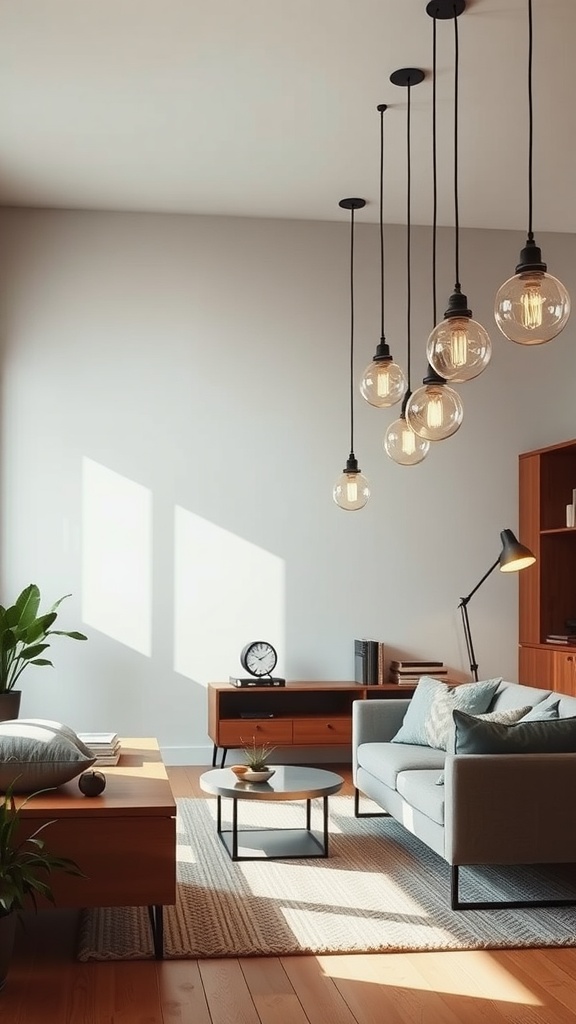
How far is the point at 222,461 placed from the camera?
6.81 meters

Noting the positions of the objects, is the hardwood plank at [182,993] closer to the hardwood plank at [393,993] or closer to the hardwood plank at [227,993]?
the hardwood plank at [227,993]

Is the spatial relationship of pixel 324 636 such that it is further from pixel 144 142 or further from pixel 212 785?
pixel 144 142

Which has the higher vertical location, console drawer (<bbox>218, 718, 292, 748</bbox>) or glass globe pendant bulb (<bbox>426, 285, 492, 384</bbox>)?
glass globe pendant bulb (<bbox>426, 285, 492, 384</bbox>)

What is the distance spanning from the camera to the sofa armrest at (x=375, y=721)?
5.37 meters

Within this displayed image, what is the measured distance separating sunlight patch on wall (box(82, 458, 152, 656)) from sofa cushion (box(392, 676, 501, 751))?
2055 mm

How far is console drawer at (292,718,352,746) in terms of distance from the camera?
251 inches

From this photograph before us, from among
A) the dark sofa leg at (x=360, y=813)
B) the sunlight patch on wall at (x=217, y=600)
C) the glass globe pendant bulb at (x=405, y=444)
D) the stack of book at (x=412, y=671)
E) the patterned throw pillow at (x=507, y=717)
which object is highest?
the glass globe pendant bulb at (x=405, y=444)

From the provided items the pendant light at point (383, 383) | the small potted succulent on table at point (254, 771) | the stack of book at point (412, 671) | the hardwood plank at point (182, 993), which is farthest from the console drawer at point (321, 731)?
the hardwood plank at point (182, 993)

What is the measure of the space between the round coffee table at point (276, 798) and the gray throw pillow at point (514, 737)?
0.78 meters

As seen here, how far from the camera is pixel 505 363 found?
7184 mm

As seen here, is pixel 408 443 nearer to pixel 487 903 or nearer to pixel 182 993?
pixel 487 903

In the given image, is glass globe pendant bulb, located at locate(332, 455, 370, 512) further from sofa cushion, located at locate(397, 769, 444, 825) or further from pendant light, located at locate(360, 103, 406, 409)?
sofa cushion, located at locate(397, 769, 444, 825)

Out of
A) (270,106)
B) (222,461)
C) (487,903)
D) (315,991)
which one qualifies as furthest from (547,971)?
(222,461)

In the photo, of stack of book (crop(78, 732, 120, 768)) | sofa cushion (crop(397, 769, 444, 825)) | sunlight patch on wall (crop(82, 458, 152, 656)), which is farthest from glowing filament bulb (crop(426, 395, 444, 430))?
sunlight patch on wall (crop(82, 458, 152, 656))
